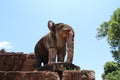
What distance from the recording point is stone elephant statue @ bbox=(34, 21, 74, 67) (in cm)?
629

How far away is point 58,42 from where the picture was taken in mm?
6547

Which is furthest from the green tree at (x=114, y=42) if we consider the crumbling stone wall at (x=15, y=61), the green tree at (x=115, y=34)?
the crumbling stone wall at (x=15, y=61)

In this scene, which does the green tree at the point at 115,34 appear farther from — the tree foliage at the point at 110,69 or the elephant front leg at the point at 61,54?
the elephant front leg at the point at 61,54

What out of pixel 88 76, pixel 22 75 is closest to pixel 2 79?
pixel 22 75

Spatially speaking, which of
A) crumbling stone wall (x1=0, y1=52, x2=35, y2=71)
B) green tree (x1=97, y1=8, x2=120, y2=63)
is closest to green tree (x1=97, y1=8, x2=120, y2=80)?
green tree (x1=97, y1=8, x2=120, y2=63)

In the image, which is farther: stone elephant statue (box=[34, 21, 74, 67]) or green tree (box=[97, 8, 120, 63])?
green tree (box=[97, 8, 120, 63])

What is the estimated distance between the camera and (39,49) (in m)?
7.26

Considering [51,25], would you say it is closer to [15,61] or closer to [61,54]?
[61,54]

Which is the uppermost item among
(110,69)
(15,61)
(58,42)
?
(58,42)

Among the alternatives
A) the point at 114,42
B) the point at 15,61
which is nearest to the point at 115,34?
the point at 114,42

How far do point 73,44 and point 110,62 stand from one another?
1525 cm

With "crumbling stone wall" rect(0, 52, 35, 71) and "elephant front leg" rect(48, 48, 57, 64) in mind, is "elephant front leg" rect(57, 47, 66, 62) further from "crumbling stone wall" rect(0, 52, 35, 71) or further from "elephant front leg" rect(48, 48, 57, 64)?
"crumbling stone wall" rect(0, 52, 35, 71)

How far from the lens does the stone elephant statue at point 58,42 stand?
247 inches

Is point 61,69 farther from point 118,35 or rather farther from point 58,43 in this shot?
point 118,35
